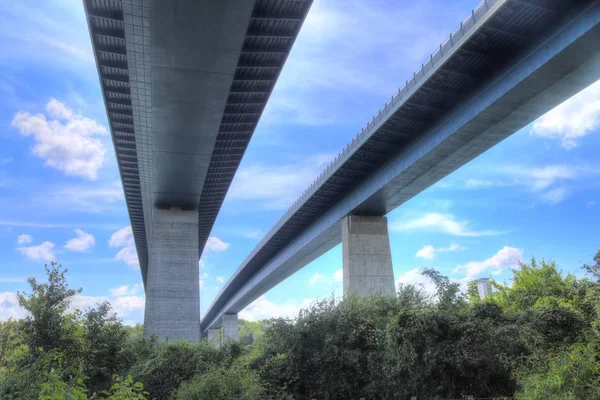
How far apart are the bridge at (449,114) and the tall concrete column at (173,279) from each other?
8757 mm

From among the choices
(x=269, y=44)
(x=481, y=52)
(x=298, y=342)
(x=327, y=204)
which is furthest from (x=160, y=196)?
(x=481, y=52)

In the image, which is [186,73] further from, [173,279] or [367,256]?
[173,279]

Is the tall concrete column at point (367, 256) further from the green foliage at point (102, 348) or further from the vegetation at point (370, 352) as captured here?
the green foliage at point (102, 348)

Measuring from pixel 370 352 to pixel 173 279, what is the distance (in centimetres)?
2452

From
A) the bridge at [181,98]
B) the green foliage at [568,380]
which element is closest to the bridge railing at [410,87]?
the bridge at [181,98]

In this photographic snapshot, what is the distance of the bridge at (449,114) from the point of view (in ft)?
57.9

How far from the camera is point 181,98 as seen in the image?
80.4 ft

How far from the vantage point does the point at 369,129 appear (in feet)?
88.6

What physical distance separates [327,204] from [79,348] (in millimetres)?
23315

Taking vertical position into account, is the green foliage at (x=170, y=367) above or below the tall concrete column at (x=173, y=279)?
below

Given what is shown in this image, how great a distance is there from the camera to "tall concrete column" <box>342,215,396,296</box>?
32.2 m

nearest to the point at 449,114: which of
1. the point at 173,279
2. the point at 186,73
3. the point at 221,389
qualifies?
the point at 186,73

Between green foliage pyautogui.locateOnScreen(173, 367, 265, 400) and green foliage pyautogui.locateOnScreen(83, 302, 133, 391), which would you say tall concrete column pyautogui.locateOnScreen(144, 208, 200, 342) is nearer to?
green foliage pyautogui.locateOnScreen(83, 302, 133, 391)

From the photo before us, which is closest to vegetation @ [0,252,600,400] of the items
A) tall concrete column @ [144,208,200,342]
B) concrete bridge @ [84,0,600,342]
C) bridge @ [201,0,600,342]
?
bridge @ [201,0,600,342]
